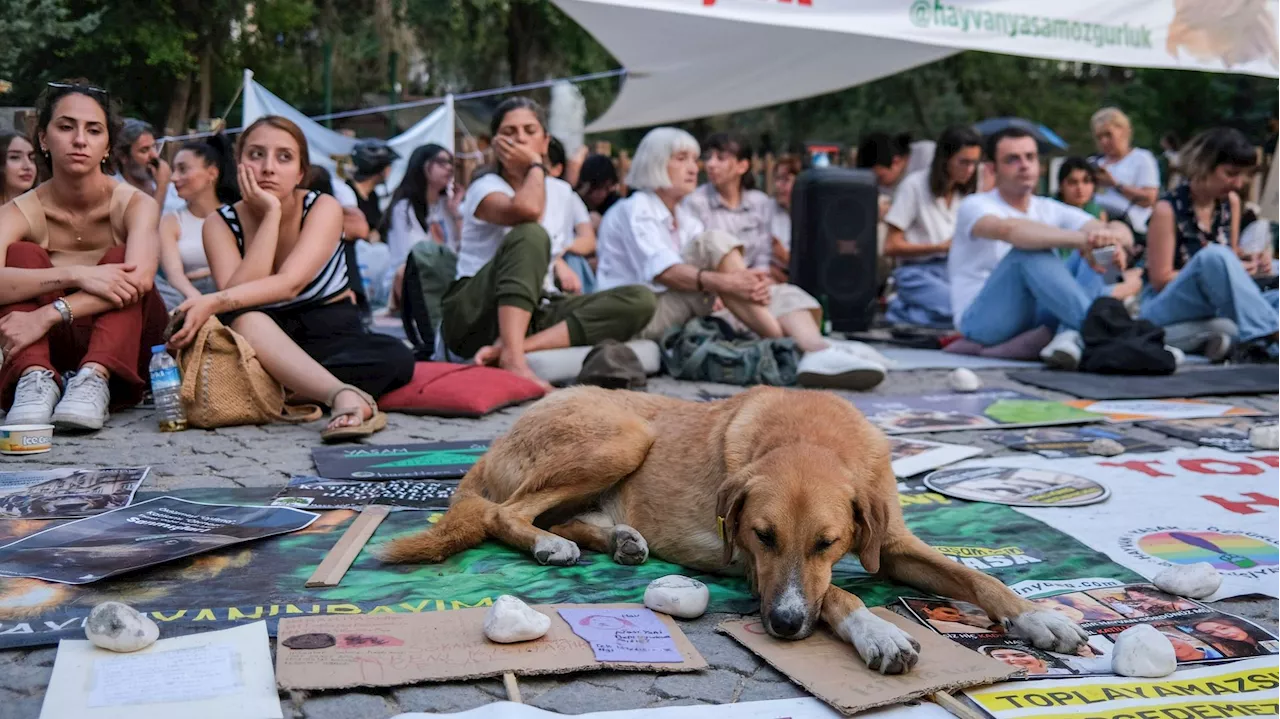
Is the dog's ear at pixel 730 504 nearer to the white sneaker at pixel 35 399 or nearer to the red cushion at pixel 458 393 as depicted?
the red cushion at pixel 458 393

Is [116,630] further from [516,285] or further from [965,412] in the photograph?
Answer: [965,412]

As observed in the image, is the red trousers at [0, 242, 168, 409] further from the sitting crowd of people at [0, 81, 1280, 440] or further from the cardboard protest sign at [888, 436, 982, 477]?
the cardboard protest sign at [888, 436, 982, 477]

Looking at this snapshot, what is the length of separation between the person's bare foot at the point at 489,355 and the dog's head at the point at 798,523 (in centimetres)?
406

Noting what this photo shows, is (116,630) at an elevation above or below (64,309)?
below

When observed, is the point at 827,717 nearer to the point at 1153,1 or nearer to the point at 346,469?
the point at 346,469

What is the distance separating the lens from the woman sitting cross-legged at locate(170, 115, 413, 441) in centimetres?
561

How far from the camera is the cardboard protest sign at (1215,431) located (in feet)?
17.2

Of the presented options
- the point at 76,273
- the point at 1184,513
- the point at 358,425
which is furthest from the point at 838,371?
the point at 76,273

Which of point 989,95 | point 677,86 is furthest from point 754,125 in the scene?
point 677,86

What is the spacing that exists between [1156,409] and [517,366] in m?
3.69

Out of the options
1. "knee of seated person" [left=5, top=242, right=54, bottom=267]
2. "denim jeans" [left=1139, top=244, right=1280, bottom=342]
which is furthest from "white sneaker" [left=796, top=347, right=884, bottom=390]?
"knee of seated person" [left=5, top=242, right=54, bottom=267]

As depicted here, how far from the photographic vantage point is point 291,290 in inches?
226

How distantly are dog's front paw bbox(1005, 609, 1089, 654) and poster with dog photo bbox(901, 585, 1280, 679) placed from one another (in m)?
0.02

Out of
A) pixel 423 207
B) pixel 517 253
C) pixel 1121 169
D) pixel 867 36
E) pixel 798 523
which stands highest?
pixel 867 36
